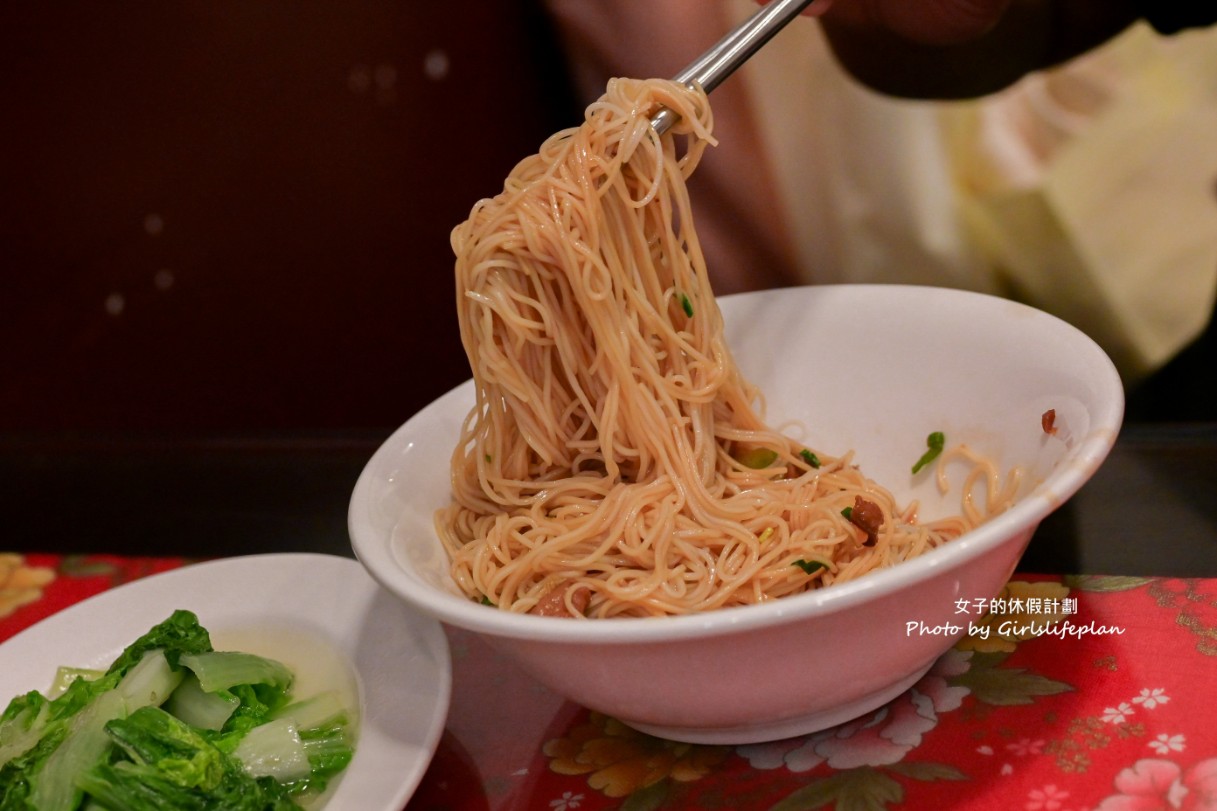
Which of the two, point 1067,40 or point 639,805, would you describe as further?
point 1067,40

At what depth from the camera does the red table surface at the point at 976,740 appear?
1.14 metres

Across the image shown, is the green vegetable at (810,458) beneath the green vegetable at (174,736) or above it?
beneath

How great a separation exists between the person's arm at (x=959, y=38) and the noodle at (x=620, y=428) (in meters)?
1.14

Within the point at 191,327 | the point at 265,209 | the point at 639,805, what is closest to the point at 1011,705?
the point at 639,805

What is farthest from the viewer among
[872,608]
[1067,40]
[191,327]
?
[191,327]

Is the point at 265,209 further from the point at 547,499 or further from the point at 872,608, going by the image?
the point at 872,608

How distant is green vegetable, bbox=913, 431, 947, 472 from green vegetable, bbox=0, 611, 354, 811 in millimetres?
911

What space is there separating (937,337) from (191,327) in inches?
90.8

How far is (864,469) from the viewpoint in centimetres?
167

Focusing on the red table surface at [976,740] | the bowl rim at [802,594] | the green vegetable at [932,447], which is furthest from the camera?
the green vegetable at [932,447]

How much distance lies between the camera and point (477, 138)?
2785 millimetres

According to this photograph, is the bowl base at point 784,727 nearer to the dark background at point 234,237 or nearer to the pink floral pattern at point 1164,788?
the pink floral pattern at point 1164,788

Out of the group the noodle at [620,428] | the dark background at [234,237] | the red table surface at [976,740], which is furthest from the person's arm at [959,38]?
the red table surface at [976,740]

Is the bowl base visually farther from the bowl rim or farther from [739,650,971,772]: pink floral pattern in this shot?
the bowl rim
